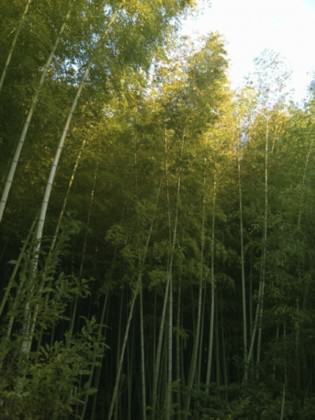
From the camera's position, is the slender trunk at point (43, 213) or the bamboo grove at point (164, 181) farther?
the bamboo grove at point (164, 181)

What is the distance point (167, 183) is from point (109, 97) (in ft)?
4.46

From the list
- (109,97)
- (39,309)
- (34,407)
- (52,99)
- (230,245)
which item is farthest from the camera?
(230,245)

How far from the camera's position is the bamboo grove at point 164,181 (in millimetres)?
4496

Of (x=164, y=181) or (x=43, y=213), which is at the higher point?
(x=164, y=181)

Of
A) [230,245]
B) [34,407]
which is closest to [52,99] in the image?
[34,407]

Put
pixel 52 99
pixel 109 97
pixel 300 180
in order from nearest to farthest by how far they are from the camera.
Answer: pixel 52 99, pixel 109 97, pixel 300 180

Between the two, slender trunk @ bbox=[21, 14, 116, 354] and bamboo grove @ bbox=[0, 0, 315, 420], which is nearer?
slender trunk @ bbox=[21, 14, 116, 354]

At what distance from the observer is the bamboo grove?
4.50 metres

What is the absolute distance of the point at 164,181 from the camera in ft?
19.0

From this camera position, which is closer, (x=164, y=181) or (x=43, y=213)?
(x=43, y=213)

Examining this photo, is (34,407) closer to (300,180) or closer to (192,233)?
(192,233)

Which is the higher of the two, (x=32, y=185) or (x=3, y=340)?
(x=32, y=185)

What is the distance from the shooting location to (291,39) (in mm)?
6320

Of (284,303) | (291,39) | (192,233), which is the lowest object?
(284,303)
